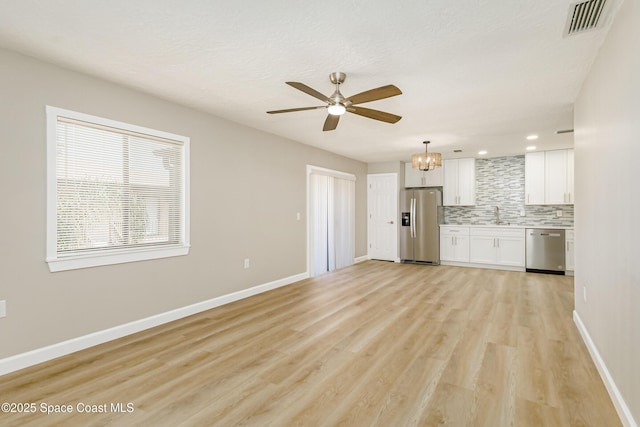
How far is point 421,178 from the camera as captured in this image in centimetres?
758

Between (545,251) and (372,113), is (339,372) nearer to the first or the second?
(372,113)

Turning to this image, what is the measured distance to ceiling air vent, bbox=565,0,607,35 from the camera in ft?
6.06

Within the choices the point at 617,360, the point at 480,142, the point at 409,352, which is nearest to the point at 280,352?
the point at 409,352

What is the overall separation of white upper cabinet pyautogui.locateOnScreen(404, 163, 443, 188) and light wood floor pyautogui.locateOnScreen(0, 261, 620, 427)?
152 inches

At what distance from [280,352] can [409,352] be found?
1117mm

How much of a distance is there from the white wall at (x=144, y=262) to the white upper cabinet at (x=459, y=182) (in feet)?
11.7

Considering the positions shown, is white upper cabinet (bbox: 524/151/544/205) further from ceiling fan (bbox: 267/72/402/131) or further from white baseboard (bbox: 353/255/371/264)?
ceiling fan (bbox: 267/72/402/131)

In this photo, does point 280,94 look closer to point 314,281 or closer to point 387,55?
point 387,55

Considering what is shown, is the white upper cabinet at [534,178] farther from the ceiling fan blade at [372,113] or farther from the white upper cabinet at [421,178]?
the ceiling fan blade at [372,113]

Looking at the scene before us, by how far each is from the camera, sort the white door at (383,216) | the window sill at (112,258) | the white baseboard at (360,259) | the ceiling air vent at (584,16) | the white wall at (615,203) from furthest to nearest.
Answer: the white door at (383,216) → the white baseboard at (360,259) → the window sill at (112,258) → the ceiling air vent at (584,16) → the white wall at (615,203)

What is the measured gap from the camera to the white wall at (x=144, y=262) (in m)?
2.43

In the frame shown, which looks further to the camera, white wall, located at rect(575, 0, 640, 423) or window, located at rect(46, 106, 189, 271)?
window, located at rect(46, 106, 189, 271)

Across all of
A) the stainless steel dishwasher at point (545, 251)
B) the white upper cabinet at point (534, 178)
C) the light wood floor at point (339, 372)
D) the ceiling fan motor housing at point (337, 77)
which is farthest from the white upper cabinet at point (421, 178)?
the ceiling fan motor housing at point (337, 77)

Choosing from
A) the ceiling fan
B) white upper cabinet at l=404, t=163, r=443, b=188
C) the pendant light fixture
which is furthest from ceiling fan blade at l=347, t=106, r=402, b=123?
white upper cabinet at l=404, t=163, r=443, b=188
